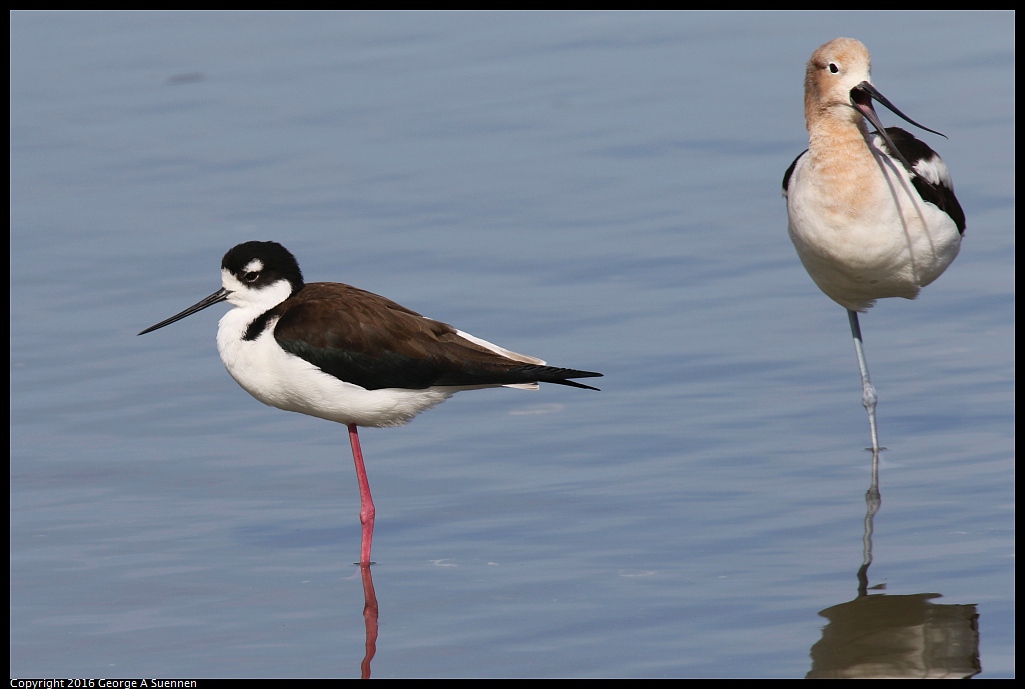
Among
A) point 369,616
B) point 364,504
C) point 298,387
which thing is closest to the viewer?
point 369,616

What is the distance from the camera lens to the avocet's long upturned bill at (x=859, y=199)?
24.6 feet

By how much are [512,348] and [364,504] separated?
181 centimetres

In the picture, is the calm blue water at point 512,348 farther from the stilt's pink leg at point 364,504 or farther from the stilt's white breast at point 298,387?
Result: the stilt's white breast at point 298,387

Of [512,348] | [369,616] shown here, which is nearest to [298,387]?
[369,616]

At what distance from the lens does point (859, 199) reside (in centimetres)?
749

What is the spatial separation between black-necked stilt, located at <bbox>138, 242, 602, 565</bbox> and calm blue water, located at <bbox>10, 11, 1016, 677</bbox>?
0.51 metres

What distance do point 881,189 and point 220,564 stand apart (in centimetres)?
339

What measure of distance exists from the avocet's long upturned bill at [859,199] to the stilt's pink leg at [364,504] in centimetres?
228

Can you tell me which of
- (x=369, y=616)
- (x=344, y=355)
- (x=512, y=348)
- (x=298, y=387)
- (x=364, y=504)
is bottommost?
(x=369, y=616)

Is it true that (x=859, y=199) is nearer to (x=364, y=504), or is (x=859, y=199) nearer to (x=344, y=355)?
(x=344, y=355)

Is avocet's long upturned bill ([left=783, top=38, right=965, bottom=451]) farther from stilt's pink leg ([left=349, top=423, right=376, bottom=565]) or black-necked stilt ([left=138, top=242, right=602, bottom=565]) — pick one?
stilt's pink leg ([left=349, top=423, right=376, bottom=565])

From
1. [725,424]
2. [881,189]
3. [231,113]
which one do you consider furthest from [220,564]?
[231,113]

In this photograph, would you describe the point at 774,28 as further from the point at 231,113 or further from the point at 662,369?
the point at 662,369

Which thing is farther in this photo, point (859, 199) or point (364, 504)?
point (859, 199)
